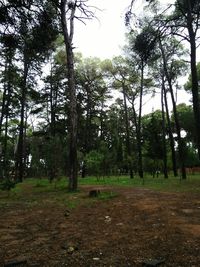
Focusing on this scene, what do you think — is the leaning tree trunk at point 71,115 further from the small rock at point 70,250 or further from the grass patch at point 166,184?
the small rock at point 70,250

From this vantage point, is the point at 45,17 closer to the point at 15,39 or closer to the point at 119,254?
the point at 15,39

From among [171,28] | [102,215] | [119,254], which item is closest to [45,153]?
[171,28]

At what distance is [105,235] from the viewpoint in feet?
19.2

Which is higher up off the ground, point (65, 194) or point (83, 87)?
point (83, 87)

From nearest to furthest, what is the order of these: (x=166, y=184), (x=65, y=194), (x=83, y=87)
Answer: (x=65, y=194)
(x=166, y=184)
(x=83, y=87)

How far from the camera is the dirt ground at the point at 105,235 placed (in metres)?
4.53

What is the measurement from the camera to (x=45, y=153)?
18.9 meters

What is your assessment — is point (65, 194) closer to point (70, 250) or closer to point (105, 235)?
point (105, 235)

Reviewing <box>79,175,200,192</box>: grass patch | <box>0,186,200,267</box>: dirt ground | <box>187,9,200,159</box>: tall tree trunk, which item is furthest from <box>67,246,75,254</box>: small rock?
<box>187,9,200,159</box>: tall tree trunk

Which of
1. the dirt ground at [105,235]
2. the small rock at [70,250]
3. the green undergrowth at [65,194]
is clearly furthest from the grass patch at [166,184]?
the small rock at [70,250]

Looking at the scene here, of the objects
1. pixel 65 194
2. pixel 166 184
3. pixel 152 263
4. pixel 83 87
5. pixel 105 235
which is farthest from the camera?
pixel 83 87

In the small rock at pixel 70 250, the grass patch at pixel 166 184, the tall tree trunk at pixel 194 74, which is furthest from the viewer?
the grass patch at pixel 166 184

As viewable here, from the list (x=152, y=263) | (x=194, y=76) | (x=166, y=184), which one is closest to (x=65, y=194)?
(x=166, y=184)

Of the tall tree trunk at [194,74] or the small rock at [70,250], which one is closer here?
the small rock at [70,250]
